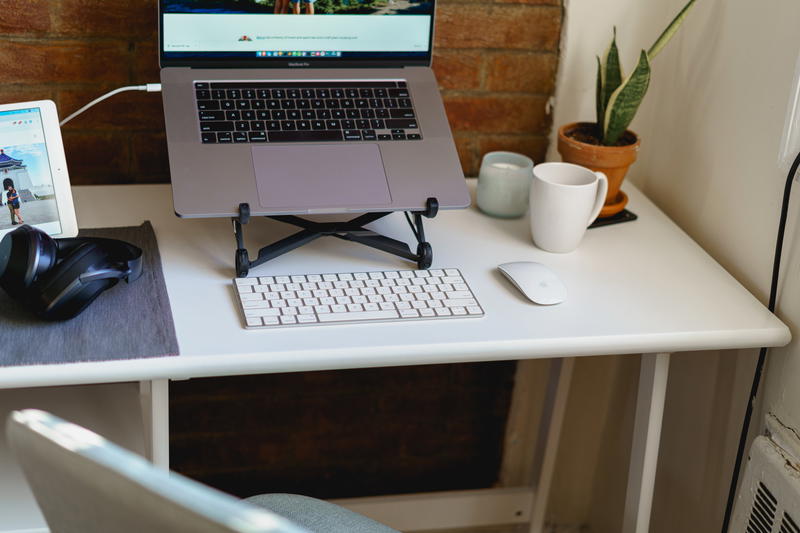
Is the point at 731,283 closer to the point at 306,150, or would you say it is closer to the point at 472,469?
the point at 306,150

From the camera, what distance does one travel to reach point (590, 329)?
3.70 feet

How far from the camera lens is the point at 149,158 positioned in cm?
150

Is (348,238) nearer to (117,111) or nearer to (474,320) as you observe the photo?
(474,320)

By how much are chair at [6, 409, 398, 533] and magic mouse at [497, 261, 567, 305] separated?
60 centimetres

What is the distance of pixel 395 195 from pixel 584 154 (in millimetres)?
345

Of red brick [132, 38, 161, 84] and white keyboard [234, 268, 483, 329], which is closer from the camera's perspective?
white keyboard [234, 268, 483, 329]

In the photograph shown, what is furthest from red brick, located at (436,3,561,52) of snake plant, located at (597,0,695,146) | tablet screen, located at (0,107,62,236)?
tablet screen, located at (0,107,62,236)

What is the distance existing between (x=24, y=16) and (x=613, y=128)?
93 centimetres

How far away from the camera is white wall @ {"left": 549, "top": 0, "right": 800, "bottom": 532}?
1231 millimetres

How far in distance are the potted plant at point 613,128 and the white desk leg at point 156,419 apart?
732 mm

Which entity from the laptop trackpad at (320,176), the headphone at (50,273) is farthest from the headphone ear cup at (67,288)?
the laptop trackpad at (320,176)

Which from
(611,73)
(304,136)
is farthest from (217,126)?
(611,73)

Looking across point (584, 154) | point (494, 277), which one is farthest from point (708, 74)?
point (494, 277)

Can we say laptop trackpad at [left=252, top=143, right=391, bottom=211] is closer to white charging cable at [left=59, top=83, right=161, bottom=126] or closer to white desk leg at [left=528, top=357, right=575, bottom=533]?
white charging cable at [left=59, top=83, right=161, bottom=126]
